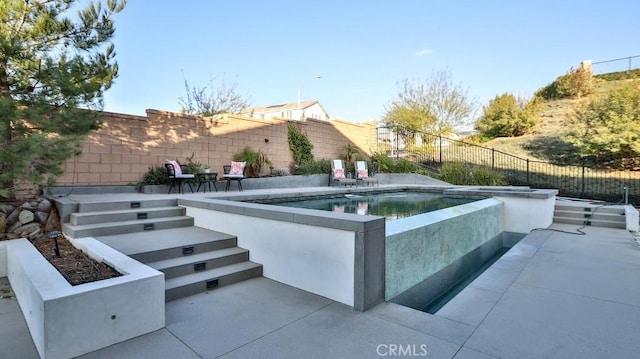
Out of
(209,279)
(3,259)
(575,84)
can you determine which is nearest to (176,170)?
(3,259)

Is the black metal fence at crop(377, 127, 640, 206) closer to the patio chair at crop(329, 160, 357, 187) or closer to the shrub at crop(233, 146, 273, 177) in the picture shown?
the patio chair at crop(329, 160, 357, 187)

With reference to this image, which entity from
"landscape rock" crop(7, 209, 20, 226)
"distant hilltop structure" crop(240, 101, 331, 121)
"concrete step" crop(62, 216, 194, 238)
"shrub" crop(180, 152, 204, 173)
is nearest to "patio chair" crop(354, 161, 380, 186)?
"shrub" crop(180, 152, 204, 173)

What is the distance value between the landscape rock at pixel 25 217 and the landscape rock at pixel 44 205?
0.62 ft

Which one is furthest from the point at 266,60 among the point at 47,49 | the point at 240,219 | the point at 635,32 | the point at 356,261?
the point at 635,32

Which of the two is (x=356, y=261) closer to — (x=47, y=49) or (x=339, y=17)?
(x=47, y=49)

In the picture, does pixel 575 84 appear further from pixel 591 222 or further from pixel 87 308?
pixel 87 308

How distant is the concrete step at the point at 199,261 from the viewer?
323 cm

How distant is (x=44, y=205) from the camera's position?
4676mm

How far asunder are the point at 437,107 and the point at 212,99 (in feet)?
38.4

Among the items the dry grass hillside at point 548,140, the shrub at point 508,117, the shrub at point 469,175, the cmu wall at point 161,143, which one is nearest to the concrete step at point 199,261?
the cmu wall at point 161,143

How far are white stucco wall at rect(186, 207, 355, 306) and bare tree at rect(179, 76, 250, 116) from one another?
32.8 feet

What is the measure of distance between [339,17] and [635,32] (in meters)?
16.5

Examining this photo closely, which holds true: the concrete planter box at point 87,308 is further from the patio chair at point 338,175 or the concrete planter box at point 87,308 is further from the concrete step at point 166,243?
the patio chair at point 338,175

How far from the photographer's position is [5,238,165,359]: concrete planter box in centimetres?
197
